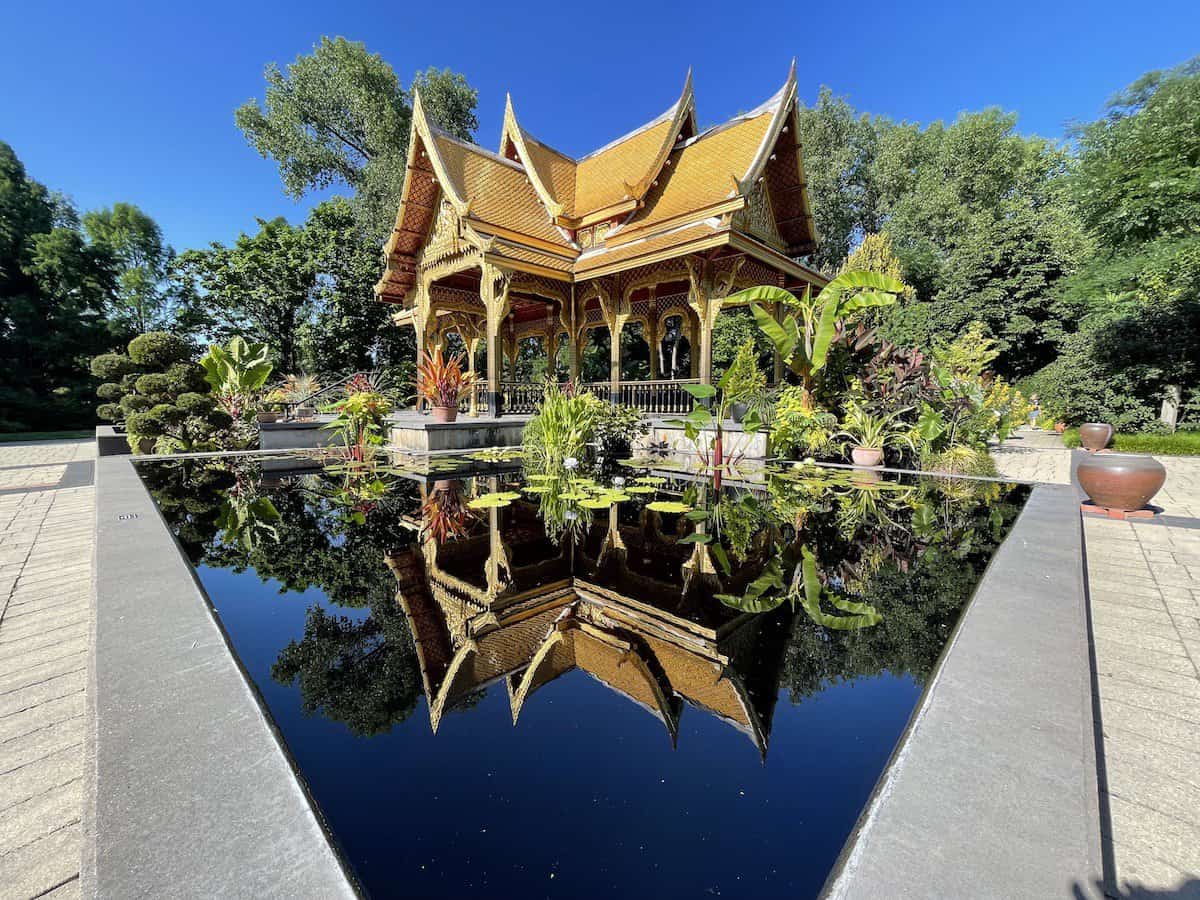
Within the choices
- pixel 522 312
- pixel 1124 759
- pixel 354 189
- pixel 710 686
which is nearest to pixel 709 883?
pixel 710 686

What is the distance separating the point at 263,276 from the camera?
17.7 meters

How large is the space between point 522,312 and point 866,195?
19.9 metres

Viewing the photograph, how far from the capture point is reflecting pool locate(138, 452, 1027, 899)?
3.65 ft

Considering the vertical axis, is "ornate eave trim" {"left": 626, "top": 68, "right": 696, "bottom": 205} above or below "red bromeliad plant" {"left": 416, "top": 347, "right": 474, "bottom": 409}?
above

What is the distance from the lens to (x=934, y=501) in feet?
15.9

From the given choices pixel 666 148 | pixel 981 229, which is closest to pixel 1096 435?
pixel 981 229

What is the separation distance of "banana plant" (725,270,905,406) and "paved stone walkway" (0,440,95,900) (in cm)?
746

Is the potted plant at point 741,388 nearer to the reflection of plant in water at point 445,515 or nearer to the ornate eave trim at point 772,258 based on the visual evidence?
the ornate eave trim at point 772,258

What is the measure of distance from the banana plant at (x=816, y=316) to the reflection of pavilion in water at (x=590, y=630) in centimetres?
503

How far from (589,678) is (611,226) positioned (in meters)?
10.7

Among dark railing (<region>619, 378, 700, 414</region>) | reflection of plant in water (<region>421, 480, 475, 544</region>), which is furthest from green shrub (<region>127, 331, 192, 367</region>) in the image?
dark railing (<region>619, 378, 700, 414</region>)

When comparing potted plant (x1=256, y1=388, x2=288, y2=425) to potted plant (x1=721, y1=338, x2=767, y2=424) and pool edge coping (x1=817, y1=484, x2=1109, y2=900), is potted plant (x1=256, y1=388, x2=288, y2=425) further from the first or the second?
pool edge coping (x1=817, y1=484, x2=1109, y2=900)

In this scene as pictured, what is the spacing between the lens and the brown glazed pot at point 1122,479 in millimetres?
4609

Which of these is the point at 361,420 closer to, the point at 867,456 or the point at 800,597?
the point at 800,597
